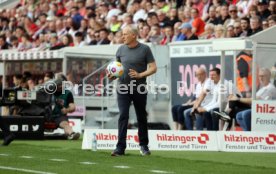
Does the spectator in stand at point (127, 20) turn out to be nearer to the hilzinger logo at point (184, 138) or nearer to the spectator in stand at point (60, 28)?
the spectator in stand at point (60, 28)

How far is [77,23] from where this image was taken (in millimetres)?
33625

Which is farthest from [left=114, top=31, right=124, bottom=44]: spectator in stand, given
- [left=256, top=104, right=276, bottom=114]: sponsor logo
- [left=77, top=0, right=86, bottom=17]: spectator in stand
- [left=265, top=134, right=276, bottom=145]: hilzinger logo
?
[left=265, top=134, right=276, bottom=145]: hilzinger logo

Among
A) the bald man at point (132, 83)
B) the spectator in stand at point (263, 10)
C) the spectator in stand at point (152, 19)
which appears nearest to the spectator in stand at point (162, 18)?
the spectator in stand at point (152, 19)

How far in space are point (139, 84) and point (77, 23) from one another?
1813 centimetres

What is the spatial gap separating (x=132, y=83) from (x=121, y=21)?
51.8ft

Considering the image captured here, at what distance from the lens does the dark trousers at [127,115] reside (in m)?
15.6

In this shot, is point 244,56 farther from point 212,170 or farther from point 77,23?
point 77,23

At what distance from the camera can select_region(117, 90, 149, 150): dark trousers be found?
1564 cm

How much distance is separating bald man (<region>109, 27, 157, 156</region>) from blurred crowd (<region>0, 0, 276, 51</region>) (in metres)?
8.25

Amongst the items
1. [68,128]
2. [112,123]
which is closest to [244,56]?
[68,128]

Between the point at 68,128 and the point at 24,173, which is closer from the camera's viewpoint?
the point at 24,173

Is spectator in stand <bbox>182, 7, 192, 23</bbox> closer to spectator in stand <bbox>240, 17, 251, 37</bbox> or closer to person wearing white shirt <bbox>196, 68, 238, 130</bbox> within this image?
spectator in stand <bbox>240, 17, 251, 37</bbox>

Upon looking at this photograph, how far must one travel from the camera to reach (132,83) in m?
15.7

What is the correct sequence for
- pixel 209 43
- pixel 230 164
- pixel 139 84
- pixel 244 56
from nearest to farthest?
pixel 230 164, pixel 139 84, pixel 244 56, pixel 209 43
